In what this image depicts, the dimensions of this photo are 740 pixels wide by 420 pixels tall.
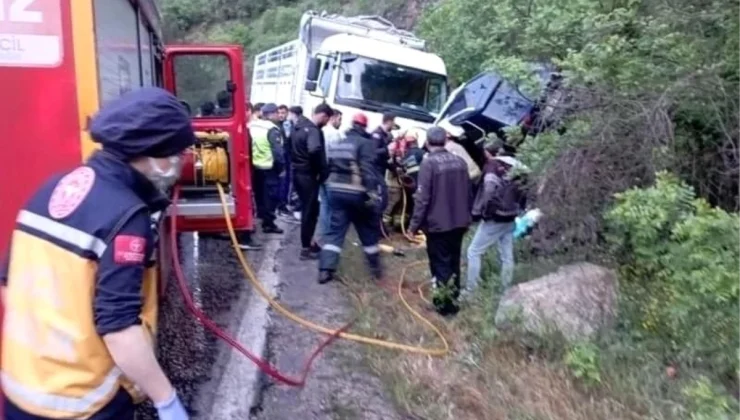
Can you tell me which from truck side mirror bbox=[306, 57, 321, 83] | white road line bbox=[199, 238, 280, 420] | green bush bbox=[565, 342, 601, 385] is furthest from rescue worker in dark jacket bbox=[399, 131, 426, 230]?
green bush bbox=[565, 342, 601, 385]

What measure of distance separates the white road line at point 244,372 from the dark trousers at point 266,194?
3.17 meters

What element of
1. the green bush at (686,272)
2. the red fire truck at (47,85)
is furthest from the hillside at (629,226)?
the red fire truck at (47,85)

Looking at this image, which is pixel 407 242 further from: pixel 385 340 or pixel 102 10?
pixel 102 10

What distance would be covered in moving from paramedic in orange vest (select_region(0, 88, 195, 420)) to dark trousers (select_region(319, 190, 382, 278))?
6.28 m

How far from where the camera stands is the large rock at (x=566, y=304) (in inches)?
264

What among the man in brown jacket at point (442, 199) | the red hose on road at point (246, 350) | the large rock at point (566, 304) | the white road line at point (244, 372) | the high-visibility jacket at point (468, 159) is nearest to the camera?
the red hose on road at point (246, 350)

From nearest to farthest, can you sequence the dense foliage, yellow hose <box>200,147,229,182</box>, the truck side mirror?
the dense foliage, yellow hose <box>200,147,229,182</box>, the truck side mirror

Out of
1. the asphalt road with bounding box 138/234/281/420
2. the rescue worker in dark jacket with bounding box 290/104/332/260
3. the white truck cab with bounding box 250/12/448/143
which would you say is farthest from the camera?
the white truck cab with bounding box 250/12/448/143

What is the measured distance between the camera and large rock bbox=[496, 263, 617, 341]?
6703 mm

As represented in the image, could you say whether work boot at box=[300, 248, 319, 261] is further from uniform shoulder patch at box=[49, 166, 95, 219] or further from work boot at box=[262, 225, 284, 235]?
uniform shoulder patch at box=[49, 166, 95, 219]

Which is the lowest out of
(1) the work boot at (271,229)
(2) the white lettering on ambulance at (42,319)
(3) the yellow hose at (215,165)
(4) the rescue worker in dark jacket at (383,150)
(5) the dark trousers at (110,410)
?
(1) the work boot at (271,229)

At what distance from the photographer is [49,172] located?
4.63 meters

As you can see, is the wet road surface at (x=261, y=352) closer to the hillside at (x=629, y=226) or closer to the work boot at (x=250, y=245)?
the hillside at (x=629, y=226)

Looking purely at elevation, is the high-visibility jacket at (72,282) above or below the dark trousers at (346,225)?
above
